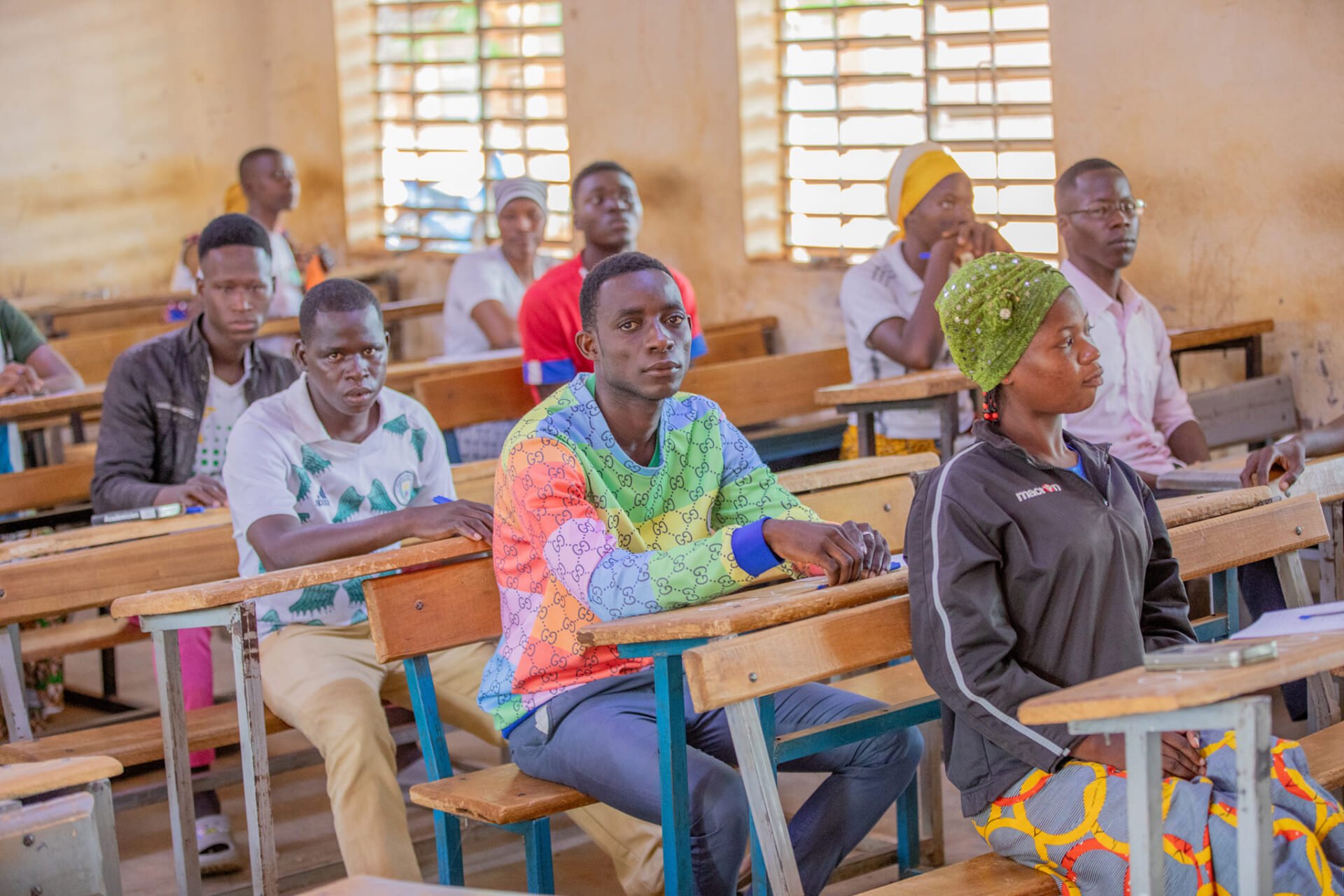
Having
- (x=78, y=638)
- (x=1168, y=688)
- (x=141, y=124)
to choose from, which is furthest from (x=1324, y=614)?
(x=141, y=124)

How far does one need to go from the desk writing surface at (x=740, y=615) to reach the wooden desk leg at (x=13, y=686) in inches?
61.7

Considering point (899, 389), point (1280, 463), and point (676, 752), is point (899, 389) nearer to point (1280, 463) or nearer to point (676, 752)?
point (1280, 463)

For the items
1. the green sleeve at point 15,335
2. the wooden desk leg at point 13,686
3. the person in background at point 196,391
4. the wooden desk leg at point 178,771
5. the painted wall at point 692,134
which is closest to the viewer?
the wooden desk leg at point 178,771

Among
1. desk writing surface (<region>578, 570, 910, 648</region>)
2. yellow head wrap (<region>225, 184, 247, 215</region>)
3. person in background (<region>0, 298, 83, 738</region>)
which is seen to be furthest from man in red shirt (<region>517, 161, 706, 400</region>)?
yellow head wrap (<region>225, 184, 247, 215</region>)

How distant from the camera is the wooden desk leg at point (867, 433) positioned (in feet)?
15.9

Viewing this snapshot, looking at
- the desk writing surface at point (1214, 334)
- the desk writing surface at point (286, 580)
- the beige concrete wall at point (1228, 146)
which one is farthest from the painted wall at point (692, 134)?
the desk writing surface at point (286, 580)

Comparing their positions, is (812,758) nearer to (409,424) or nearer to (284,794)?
(409,424)

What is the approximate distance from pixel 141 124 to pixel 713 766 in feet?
27.0

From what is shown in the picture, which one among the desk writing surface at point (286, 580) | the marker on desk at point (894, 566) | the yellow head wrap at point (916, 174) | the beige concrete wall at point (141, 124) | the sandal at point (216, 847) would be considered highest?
the beige concrete wall at point (141, 124)

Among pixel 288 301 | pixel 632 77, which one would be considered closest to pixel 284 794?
pixel 288 301

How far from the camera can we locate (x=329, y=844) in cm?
402

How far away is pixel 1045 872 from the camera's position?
2455 mm

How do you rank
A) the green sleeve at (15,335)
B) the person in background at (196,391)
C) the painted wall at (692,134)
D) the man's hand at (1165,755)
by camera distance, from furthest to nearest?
the green sleeve at (15,335) < the painted wall at (692,134) < the person in background at (196,391) < the man's hand at (1165,755)

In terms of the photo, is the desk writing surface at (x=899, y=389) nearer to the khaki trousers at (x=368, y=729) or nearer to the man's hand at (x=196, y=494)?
the khaki trousers at (x=368, y=729)
